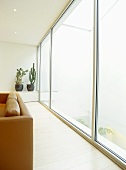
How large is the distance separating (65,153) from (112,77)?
1316 millimetres

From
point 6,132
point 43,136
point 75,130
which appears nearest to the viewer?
point 6,132

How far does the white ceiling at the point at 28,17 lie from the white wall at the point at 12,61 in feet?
3.00

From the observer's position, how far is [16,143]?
1.51 m

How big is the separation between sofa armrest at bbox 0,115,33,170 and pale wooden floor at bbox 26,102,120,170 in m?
0.32

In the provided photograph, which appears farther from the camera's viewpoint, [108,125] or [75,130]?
[75,130]

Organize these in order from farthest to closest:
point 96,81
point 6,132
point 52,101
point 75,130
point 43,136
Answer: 1. point 52,101
2. point 75,130
3. point 43,136
4. point 96,81
5. point 6,132

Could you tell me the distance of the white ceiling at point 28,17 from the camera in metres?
3.26

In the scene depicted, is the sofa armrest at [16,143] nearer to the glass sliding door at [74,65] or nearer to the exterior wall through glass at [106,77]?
the exterior wall through glass at [106,77]

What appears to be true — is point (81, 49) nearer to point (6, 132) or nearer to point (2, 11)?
point (2, 11)

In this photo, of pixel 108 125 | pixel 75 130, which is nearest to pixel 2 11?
pixel 75 130

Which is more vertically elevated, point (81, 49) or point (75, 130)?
point (81, 49)

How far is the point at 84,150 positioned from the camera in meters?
2.17

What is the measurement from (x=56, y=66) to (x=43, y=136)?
→ 2807 millimetres

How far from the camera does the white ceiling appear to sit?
10.7 feet
